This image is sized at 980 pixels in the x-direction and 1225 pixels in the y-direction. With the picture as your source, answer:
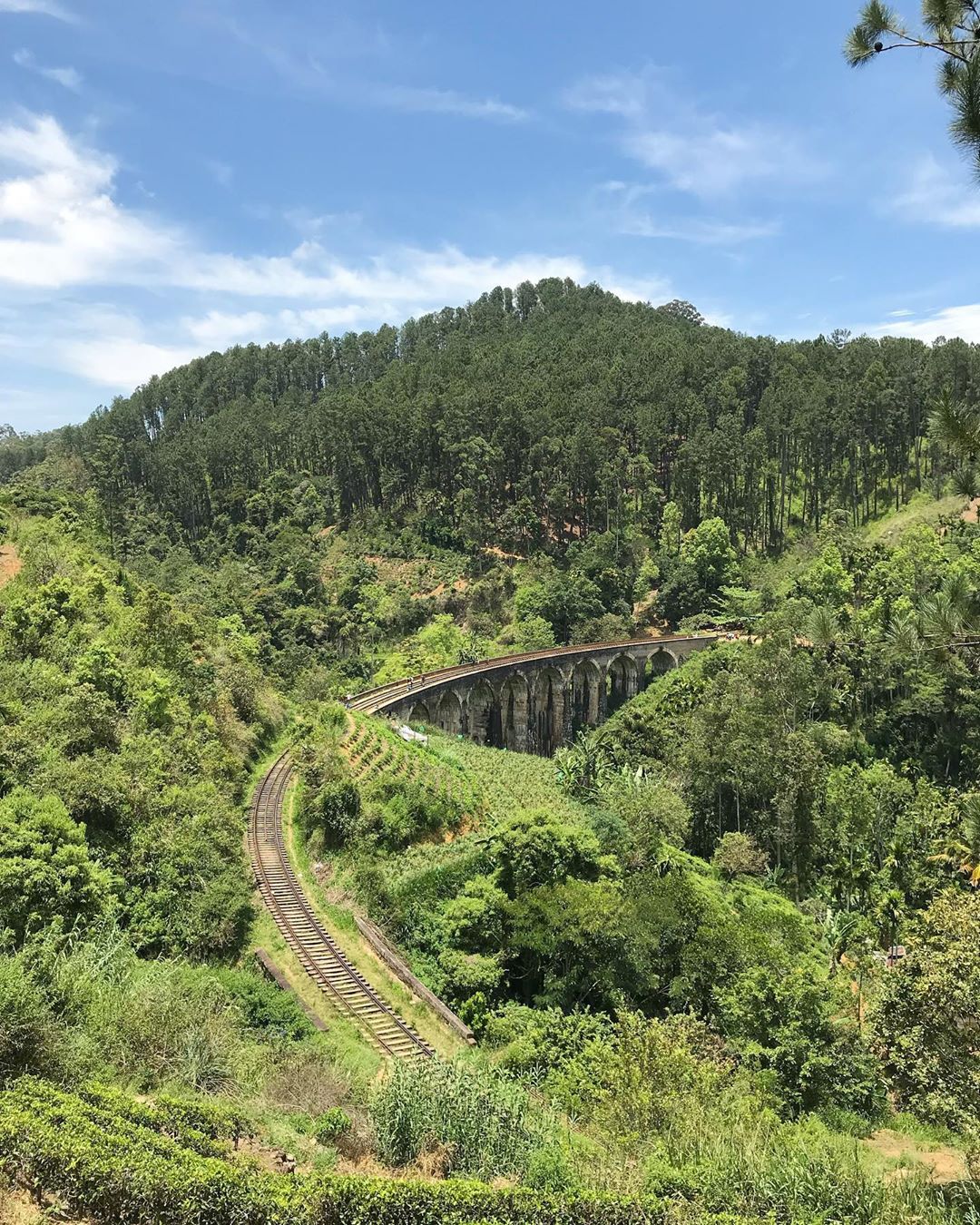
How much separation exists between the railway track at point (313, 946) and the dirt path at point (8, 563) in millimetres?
17923

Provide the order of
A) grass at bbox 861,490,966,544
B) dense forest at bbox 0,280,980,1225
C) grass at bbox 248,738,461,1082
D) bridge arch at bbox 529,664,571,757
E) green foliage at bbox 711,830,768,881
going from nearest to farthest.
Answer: dense forest at bbox 0,280,980,1225
grass at bbox 248,738,461,1082
green foliage at bbox 711,830,768,881
bridge arch at bbox 529,664,571,757
grass at bbox 861,490,966,544

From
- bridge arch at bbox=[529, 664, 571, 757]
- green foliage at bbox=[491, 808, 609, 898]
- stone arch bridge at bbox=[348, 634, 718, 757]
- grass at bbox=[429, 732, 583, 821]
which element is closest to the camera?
green foliage at bbox=[491, 808, 609, 898]

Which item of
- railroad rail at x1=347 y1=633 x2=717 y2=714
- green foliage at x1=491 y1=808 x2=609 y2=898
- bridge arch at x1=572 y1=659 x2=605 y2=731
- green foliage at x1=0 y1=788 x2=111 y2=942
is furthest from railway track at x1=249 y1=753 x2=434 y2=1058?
bridge arch at x1=572 y1=659 x2=605 y2=731

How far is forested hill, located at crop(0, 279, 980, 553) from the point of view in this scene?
74938mm

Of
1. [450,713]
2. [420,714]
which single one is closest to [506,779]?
[420,714]

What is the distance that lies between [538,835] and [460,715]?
81.0 feet

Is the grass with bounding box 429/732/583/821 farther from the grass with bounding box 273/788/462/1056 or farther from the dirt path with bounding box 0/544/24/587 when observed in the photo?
the dirt path with bounding box 0/544/24/587

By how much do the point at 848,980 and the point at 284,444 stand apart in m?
84.0

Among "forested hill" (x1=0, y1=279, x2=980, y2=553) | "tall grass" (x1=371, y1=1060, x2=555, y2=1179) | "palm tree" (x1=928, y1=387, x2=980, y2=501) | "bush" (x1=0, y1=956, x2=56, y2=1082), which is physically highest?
"forested hill" (x1=0, y1=279, x2=980, y2=553)

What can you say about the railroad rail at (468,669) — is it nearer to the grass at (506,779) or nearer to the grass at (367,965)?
the grass at (506,779)

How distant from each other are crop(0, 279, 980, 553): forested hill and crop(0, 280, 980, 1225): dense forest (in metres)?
0.57

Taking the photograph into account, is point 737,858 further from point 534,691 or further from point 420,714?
point 534,691

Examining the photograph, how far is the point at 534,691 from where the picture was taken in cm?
5309

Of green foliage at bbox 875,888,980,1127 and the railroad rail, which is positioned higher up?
the railroad rail
